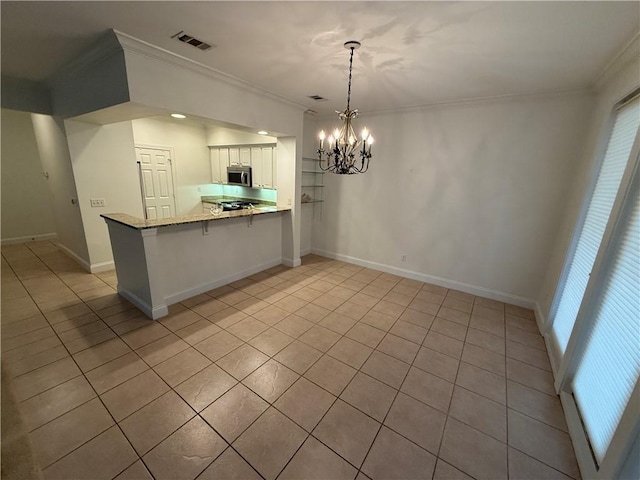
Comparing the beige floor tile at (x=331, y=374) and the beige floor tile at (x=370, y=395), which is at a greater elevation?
the beige floor tile at (x=331, y=374)

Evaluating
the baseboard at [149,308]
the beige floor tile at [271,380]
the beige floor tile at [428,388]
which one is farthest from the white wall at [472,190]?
the baseboard at [149,308]

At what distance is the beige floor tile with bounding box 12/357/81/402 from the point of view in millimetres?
1973

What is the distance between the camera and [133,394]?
1.99 meters

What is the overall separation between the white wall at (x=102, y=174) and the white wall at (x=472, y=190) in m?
3.47

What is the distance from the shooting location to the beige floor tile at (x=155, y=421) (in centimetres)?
166

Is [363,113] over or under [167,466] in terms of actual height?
over

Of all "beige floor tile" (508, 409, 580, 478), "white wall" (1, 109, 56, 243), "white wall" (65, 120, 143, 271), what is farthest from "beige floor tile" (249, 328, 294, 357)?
"white wall" (1, 109, 56, 243)

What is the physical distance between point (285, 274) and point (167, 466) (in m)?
3.03

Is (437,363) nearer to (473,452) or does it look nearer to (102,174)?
(473,452)

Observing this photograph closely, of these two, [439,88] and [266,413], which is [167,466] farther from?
[439,88]

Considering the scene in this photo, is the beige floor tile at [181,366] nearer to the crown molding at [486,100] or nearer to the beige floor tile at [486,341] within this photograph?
the beige floor tile at [486,341]

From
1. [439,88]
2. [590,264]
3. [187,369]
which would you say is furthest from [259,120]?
[590,264]

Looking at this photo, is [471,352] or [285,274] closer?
[471,352]

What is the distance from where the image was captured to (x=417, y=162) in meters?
4.07
